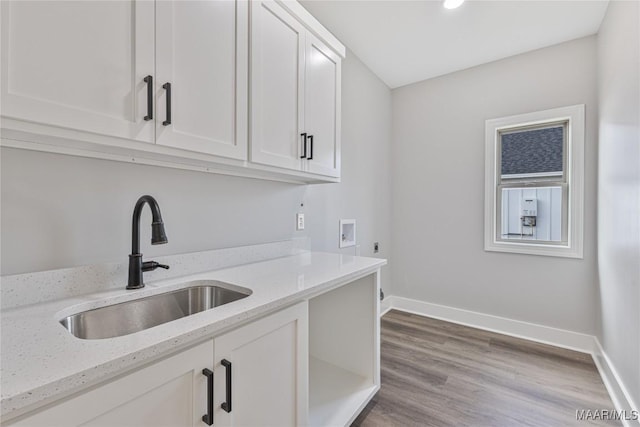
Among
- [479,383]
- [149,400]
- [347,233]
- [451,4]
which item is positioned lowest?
[479,383]

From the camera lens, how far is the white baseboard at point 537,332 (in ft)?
5.50

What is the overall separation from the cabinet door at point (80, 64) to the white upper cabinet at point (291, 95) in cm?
49

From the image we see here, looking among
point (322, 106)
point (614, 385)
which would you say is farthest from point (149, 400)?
point (614, 385)

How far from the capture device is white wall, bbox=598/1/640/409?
1.48 metres

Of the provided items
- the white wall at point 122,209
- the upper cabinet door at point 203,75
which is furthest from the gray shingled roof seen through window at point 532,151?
the upper cabinet door at point 203,75

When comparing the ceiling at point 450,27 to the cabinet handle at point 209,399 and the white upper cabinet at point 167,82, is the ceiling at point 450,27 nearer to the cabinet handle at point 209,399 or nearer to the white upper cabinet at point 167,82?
the white upper cabinet at point 167,82

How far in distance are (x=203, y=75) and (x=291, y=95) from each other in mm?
522

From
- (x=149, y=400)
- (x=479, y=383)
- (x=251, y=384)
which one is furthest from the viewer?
(x=479, y=383)

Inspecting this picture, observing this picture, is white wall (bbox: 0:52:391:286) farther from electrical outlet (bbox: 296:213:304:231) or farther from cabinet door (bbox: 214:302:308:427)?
cabinet door (bbox: 214:302:308:427)

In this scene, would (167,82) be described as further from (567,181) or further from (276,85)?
(567,181)

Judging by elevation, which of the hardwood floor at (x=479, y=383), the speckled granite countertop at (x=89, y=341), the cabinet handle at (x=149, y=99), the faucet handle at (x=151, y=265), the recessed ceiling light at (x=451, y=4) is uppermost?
the recessed ceiling light at (x=451, y=4)

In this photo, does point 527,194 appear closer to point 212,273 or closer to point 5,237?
point 212,273

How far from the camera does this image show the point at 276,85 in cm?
146

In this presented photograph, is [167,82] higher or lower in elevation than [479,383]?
higher
